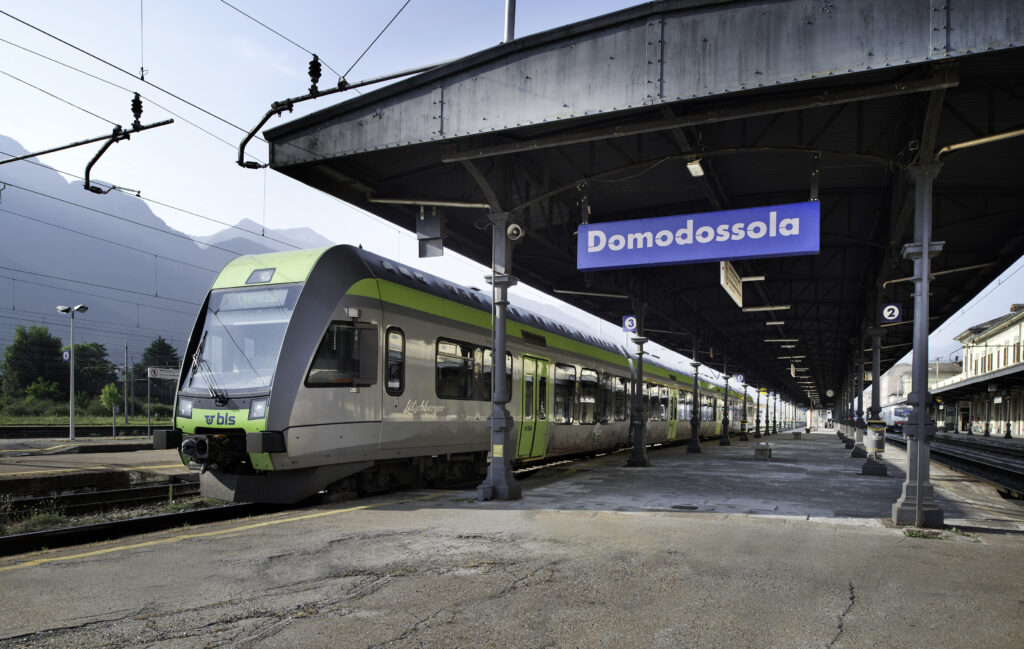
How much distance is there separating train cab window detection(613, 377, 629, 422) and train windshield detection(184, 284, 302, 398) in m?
12.8

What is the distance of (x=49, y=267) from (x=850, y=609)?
216 meters

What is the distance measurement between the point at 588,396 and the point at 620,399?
328 cm

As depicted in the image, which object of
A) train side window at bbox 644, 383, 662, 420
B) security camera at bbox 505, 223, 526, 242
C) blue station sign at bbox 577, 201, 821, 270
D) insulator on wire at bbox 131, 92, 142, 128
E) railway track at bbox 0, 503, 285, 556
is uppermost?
insulator on wire at bbox 131, 92, 142, 128

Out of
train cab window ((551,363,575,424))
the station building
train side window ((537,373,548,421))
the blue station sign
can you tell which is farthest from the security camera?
the station building

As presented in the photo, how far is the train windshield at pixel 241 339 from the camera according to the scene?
29.2ft

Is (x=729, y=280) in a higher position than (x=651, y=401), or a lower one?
higher

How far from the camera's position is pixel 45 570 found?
5840 millimetres

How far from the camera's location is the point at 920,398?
851 cm

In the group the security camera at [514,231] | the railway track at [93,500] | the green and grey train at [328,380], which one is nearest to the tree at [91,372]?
the railway track at [93,500]

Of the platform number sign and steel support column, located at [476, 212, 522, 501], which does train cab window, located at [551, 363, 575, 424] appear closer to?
steel support column, located at [476, 212, 522, 501]

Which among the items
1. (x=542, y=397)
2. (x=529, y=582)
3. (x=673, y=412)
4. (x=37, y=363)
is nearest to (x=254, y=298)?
(x=529, y=582)

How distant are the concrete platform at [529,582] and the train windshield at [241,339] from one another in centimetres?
184

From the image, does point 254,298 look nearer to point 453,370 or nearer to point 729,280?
point 453,370

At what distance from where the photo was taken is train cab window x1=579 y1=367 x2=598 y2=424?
57.2 feet
